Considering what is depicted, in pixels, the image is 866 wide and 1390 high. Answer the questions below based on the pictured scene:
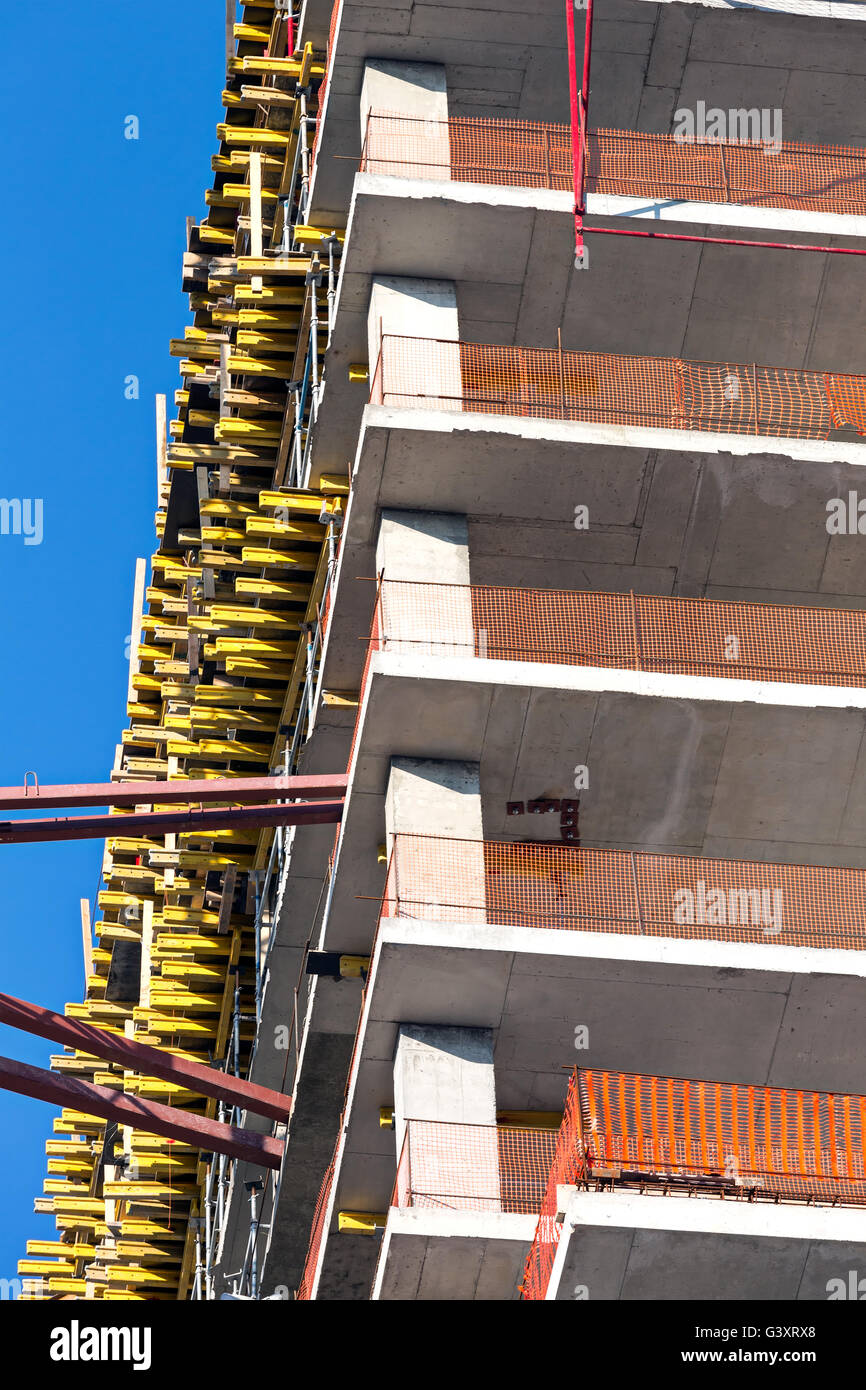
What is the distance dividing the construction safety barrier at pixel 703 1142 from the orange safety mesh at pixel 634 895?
1632 mm

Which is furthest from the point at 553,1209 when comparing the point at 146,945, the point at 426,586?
the point at 146,945

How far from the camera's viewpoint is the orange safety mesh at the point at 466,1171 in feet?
68.3

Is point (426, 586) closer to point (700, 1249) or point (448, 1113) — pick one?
point (448, 1113)

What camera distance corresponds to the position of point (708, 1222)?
18.5 meters

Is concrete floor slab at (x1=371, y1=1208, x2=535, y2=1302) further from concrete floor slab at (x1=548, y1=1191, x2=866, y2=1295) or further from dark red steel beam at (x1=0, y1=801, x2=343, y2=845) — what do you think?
dark red steel beam at (x1=0, y1=801, x2=343, y2=845)

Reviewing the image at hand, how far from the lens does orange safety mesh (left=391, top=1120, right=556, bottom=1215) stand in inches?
820

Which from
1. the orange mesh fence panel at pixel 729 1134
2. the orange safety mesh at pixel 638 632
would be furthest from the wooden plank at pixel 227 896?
the orange mesh fence panel at pixel 729 1134

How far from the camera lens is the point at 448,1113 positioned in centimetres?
2200

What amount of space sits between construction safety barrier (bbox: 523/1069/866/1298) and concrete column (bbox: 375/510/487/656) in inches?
189

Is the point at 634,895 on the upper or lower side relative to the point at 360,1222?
upper

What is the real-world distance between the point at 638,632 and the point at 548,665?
1.57 meters

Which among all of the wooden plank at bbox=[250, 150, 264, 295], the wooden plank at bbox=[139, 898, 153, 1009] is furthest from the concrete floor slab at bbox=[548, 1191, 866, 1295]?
the wooden plank at bbox=[139, 898, 153, 1009]

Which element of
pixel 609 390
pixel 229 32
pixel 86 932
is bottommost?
pixel 86 932
